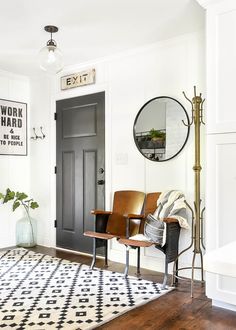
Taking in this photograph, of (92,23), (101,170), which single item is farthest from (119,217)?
(92,23)

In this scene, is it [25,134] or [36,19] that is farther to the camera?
[25,134]

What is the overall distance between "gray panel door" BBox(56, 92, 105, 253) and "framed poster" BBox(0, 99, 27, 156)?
0.61m

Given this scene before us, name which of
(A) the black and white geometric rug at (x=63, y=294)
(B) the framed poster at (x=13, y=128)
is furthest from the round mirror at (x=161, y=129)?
(B) the framed poster at (x=13, y=128)

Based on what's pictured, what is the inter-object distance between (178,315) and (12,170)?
3188 millimetres

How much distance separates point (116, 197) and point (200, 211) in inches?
41.0

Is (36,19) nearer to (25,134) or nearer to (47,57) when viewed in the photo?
(47,57)

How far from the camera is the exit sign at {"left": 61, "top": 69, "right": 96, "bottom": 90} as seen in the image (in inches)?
164

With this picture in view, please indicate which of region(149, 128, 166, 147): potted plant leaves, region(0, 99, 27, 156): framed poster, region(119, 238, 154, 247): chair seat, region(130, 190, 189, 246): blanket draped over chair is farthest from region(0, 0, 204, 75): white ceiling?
region(119, 238, 154, 247): chair seat

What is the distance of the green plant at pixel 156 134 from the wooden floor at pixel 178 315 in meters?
1.53

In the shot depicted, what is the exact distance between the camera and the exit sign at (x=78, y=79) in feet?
13.7

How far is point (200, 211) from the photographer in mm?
3139

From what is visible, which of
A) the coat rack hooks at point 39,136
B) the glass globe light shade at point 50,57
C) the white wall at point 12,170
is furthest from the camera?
the coat rack hooks at point 39,136

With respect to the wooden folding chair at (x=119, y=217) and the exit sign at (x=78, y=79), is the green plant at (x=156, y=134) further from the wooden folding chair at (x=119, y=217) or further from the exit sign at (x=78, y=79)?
the exit sign at (x=78, y=79)

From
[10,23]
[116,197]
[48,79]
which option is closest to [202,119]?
[116,197]
